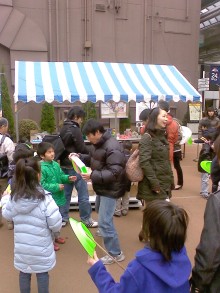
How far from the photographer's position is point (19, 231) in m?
2.70

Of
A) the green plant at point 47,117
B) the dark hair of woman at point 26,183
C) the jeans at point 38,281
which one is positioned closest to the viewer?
the dark hair of woman at point 26,183

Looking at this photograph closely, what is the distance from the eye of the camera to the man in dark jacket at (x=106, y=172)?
3391 mm

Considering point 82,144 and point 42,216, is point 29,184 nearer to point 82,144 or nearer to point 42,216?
point 42,216

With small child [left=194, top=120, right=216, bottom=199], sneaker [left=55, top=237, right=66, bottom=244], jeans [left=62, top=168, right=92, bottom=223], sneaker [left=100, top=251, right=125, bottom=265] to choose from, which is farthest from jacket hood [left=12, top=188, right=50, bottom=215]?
small child [left=194, top=120, right=216, bottom=199]

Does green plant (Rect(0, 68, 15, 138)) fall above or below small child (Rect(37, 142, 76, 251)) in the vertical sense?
above

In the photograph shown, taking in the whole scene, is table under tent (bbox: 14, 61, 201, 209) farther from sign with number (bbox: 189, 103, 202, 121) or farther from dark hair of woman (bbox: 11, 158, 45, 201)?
sign with number (bbox: 189, 103, 202, 121)

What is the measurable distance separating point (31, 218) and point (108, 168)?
3.43ft

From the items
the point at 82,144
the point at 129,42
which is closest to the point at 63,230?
the point at 82,144

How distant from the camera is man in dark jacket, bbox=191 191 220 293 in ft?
5.37

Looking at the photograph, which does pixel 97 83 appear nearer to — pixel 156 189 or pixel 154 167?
pixel 154 167

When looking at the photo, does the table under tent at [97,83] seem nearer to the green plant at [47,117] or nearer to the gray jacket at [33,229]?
the gray jacket at [33,229]

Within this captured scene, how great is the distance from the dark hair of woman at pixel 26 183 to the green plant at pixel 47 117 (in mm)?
10881

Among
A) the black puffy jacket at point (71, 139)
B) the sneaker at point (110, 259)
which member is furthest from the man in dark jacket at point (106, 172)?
the black puffy jacket at point (71, 139)

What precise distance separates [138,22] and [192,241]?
1303cm
